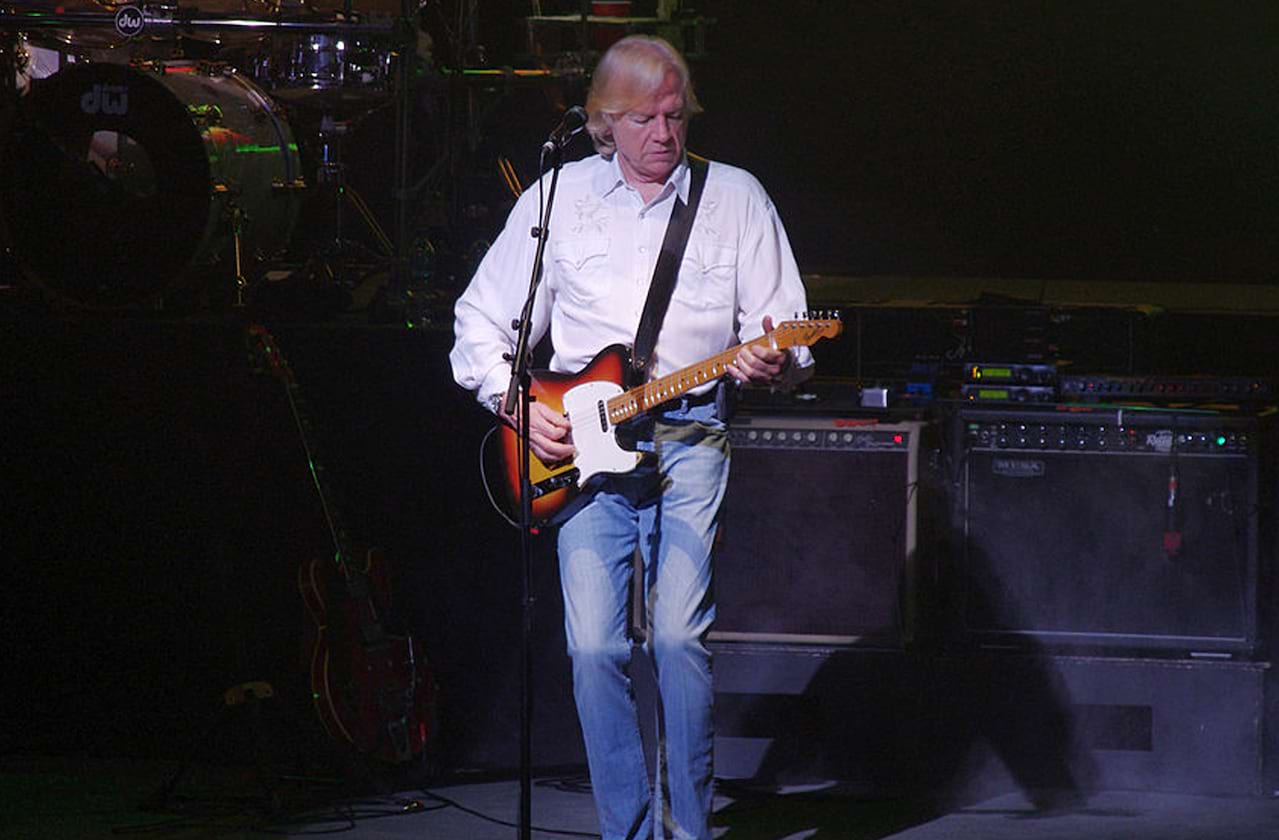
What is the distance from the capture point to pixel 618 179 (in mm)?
3941

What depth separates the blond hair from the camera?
379 centimetres

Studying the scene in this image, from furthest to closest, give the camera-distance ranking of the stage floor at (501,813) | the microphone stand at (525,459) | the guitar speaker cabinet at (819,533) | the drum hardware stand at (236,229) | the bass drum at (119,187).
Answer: the drum hardware stand at (236,229)
the bass drum at (119,187)
the guitar speaker cabinet at (819,533)
the stage floor at (501,813)
the microphone stand at (525,459)

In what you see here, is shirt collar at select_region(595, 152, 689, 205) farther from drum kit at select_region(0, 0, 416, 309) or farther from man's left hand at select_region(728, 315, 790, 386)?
drum kit at select_region(0, 0, 416, 309)

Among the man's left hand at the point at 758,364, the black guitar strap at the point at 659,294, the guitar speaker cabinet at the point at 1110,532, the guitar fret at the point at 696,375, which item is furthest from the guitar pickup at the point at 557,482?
the guitar speaker cabinet at the point at 1110,532

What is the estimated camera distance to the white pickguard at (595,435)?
3.79 m

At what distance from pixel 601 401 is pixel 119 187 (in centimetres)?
254

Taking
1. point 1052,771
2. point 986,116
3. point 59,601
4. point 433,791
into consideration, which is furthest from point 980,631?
point 59,601

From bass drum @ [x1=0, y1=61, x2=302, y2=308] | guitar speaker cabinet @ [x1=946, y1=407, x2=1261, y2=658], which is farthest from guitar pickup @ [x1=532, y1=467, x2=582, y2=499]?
bass drum @ [x1=0, y1=61, x2=302, y2=308]

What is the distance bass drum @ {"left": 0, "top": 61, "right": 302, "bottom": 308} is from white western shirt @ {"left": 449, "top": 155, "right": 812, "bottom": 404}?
188 centimetres

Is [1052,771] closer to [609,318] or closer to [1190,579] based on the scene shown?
[1190,579]

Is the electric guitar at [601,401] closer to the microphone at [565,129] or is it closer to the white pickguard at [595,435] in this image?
the white pickguard at [595,435]

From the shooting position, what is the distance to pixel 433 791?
5133 mm

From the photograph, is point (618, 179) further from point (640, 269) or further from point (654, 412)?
point (654, 412)

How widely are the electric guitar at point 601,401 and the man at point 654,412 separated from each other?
0.04 meters
